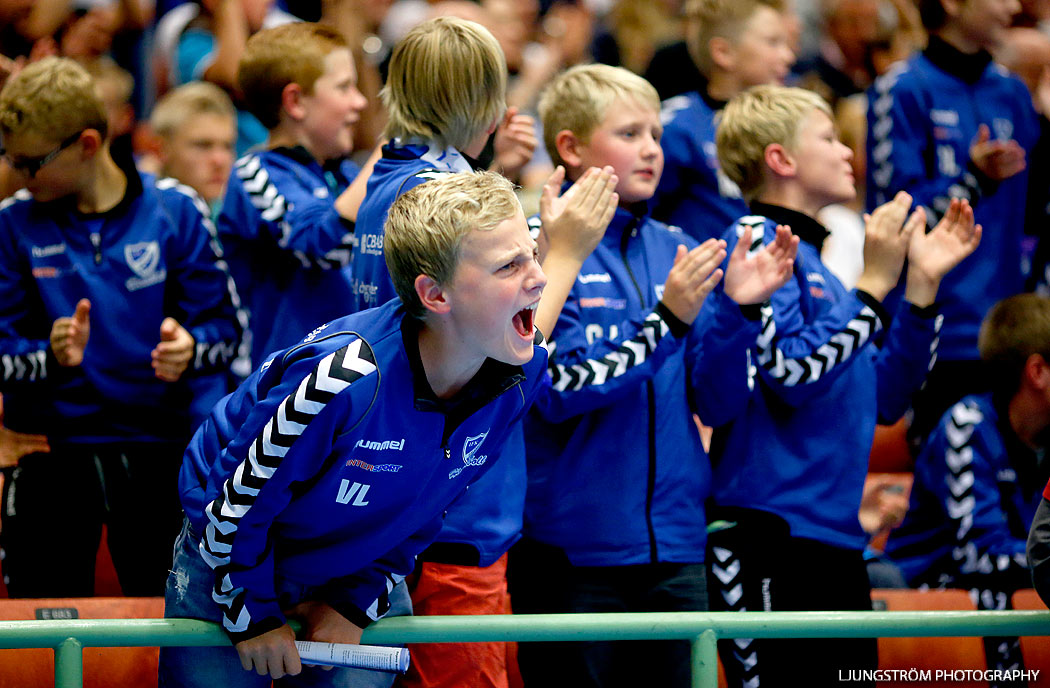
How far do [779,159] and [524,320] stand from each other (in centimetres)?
141

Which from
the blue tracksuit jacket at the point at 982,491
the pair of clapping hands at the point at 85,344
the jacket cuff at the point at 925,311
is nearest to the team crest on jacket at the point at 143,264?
the pair of clapping hands at the point at 85,344

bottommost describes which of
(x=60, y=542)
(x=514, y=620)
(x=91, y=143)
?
(x=514, y=620)

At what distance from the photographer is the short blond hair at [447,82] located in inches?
110

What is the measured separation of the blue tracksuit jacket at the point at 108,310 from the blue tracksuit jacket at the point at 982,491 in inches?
87.4

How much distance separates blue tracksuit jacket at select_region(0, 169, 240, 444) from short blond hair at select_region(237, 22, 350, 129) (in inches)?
18.2

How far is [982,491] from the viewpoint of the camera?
362 cm

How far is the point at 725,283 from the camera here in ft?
10.1

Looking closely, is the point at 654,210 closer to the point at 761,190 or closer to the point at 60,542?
the point at 761,190

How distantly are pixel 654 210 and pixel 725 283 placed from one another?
149cm

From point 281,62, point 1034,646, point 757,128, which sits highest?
point 281,62

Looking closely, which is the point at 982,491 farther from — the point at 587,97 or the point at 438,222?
the point at 438,222

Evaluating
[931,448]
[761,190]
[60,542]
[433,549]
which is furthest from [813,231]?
[60,542]

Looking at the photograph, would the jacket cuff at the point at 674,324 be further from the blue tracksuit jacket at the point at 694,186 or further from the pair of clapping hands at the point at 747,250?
the blue tracksuit jacket at the point at 694,186

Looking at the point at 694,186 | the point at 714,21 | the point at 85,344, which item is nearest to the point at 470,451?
the point at 85,344
